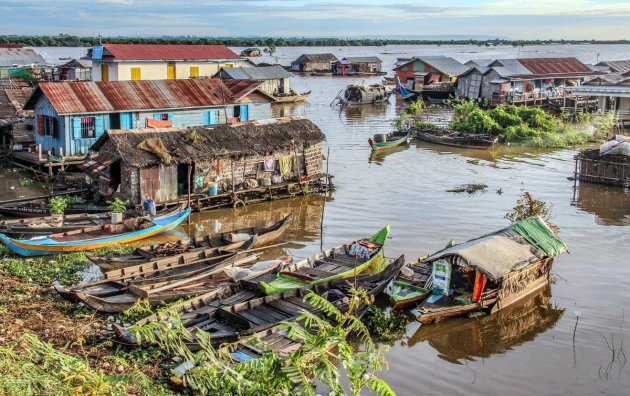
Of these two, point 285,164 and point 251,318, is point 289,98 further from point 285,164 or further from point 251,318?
point 251,318

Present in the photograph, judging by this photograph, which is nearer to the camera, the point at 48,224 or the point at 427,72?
the point at 48,224

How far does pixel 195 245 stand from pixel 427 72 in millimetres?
46519

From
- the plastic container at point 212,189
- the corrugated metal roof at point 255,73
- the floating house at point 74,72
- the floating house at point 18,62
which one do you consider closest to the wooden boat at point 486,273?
the plastic container at point 212,189

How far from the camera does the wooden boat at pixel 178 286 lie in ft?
48.0

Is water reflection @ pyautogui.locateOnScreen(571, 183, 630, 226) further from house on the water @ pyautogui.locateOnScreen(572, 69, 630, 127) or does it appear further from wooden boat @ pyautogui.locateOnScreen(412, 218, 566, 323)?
house on the water @ pyautogui.locateOnScreen(572, 69, 630, 127)

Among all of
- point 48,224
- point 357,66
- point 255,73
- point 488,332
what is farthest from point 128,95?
point 357,66

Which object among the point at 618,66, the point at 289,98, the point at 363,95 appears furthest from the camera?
the point at 618,66

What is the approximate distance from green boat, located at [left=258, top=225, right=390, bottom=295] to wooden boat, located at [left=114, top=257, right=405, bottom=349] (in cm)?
26

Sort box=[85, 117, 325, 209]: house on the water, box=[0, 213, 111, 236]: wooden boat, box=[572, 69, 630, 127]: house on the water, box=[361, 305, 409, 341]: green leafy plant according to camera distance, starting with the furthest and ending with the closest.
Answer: box=[572, 69, 630, 127]: house on the water, box=[85, 117, 325, 209]: house on the water, box=[0, 213, 111, 236]: wooden boat, box=[361, 305, 409, 341]: green leafy plant

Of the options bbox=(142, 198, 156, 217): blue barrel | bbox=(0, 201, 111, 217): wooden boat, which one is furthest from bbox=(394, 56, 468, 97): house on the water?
bbox=(0, 201, 111, 217): wooden boat

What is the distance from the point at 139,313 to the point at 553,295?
989 centimetres

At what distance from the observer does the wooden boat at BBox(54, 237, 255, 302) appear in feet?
50.2

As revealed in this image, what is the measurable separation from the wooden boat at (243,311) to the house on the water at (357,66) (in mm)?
71724

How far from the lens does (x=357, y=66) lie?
282 ft
